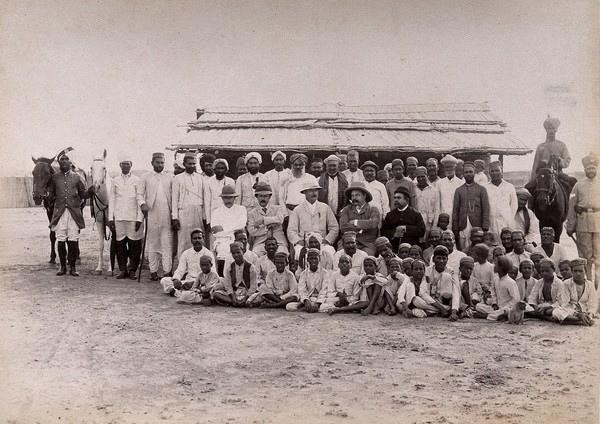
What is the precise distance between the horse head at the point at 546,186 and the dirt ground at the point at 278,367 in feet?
7.35

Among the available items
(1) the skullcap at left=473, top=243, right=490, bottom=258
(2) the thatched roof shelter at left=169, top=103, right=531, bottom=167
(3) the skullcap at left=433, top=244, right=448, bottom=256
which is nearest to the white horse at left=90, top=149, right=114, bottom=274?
(2) the thatched roof shelter at left=169, top=103, right=531, bottom=167

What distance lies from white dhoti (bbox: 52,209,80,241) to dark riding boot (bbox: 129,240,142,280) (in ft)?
2.42

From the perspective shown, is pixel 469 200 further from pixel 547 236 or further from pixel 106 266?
pixel 106 266

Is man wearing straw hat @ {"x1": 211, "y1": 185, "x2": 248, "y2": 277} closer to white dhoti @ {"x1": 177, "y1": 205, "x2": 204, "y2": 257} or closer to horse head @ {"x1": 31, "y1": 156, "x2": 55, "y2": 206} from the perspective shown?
white dhoti @ {"x1": 177, "y1": 205, "x2": 204, "y2": 257}

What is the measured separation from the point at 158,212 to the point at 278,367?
439 centimetres

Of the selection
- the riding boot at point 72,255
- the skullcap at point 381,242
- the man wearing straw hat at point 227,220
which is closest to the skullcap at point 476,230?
the skullcap at point 381,242

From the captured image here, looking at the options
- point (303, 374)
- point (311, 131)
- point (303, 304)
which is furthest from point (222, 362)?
point (311, 131)

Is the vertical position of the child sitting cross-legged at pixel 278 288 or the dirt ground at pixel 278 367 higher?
the child sitting cross-legged at pixel 278 288

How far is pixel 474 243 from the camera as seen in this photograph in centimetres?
707

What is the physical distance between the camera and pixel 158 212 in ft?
27.8

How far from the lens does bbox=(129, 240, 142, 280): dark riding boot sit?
27.5 feet

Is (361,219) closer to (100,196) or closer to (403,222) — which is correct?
(403,222)

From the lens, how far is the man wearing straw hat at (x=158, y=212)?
835 centimetres

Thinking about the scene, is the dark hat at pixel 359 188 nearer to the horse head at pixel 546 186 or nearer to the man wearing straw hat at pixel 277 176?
the man wearing straw hat at pixel 277 176
